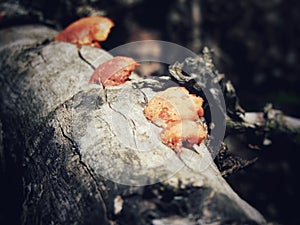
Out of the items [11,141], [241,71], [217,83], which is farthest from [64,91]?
[241,71]

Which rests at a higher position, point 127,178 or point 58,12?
point 58,12

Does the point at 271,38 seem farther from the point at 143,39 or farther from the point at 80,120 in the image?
the point at 80,120

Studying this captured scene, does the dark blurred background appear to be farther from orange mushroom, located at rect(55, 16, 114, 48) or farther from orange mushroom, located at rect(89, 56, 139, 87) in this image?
orange mushroom, located at rect(89, 56, 139, 87)

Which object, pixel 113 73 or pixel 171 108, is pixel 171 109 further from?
pixel 113 73

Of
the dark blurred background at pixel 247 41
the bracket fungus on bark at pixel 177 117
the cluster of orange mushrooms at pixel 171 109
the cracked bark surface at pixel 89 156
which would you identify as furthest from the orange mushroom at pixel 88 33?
the bracket fungus on bark at pixel 177 117

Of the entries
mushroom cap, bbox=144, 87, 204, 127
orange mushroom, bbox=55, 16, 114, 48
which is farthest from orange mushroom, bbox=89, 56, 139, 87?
orange mushroom, bbox=55, 16, 114, 48

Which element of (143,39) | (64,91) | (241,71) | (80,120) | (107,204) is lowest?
(107,204)

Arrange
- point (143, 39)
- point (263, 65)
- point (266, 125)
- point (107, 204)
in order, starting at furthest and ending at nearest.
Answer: point (143, 39) < point (263, 65) < point (266, 125) < point (107, 204)
